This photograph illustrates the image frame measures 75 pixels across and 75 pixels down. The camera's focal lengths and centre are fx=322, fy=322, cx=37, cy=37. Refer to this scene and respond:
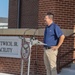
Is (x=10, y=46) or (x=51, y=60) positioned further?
(x=10, y=46)

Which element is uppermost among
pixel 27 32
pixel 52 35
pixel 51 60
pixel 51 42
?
pixel 52 35

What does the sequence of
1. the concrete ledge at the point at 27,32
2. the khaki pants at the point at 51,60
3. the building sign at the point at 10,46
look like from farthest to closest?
the building sign at the point at 10,46
the concrete ledge at the point at 27,32
the khaki pants at the point at 51,60

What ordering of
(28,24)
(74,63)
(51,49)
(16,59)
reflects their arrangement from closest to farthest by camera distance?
(51,49) < (74,63) < (16,59) < (28,24)

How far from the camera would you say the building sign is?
10648mm

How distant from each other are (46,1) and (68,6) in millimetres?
Answer: 746

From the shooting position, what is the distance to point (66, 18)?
10.3 metres

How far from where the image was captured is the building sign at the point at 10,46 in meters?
10.6

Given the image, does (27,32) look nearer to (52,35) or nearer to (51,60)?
(52,35)

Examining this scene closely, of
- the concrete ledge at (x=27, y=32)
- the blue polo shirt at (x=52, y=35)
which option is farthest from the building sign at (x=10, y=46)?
the blue polo shirt at (x=52, y=35)

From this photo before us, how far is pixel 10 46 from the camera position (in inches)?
425

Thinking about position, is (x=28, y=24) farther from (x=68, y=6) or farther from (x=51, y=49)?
(x=51, y=49)

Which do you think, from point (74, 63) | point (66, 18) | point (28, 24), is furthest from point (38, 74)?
point (28, 24)

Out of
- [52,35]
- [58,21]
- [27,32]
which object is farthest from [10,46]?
[52,35]

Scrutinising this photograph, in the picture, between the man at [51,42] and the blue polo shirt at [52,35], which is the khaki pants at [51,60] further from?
the blue polo shirt at [52,35]
